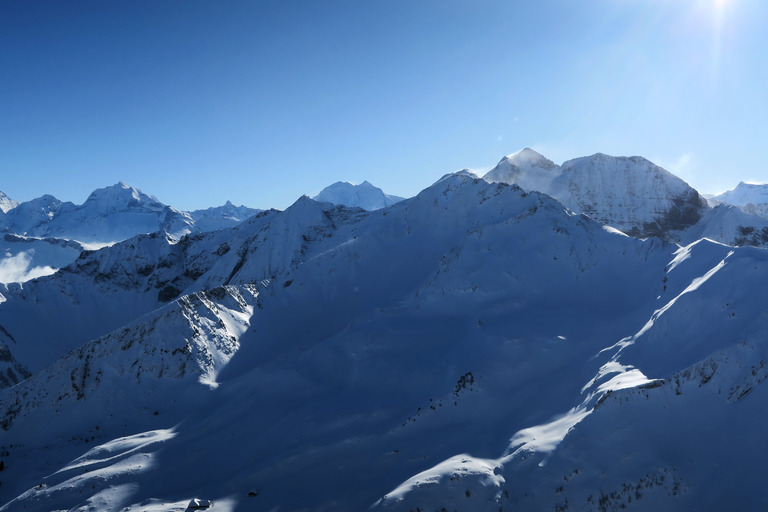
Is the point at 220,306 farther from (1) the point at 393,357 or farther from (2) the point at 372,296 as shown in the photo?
(1) the point at 393,357

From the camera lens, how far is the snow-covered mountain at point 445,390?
20219 millimetres

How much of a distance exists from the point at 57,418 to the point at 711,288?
48.7 m

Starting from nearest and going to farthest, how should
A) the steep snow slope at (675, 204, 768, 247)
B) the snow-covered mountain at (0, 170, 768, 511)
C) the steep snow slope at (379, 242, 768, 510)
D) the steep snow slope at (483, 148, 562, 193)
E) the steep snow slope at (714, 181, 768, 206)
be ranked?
1. the steep snow slope at (379, 242, 768, 510)
2. the snow-covered mountain at (0, 170, 768, 511)
3. the steep snow slope at (675, 204, 768, 247)
4. the steep snow slope at (483, 148, 562, 193)
5. the steep snow slope at (714, 181, 768, 206)

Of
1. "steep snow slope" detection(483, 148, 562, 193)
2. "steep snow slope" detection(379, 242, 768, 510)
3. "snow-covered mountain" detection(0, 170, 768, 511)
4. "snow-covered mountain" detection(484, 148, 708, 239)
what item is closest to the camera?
"steep snow slope" detection(379, 242, 768, 510)

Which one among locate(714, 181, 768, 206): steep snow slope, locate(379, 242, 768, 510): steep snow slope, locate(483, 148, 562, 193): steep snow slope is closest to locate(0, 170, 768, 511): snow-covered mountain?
locate(379, 242, 768, 510): steep snow slope

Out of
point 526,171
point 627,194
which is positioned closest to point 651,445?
point 627,194

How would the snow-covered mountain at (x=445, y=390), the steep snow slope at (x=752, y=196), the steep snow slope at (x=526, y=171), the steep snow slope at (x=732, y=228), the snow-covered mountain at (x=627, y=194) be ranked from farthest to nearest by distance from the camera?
the steep snow slope at (x=752, y=196) < the steep snow slope at (x=526, y=171) < the snow-covered mountain at (x=627, y=194) < the steep snow slope at (x=732, y=228) < the snow-covered mountain at (x=445, y=390)

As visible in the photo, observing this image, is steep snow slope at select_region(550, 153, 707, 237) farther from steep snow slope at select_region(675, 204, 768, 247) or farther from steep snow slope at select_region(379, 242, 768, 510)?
steep snow slope at select_region(379, 242, 768, 510)

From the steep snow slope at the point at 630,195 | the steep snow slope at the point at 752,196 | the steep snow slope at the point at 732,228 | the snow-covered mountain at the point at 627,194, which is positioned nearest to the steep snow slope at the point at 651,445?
the steep snow slope at the point at 732,228

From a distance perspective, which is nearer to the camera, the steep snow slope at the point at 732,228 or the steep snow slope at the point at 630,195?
the steep snow slope at the point at 732,228

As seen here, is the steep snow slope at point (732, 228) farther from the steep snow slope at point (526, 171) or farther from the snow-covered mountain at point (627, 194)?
the steep snow slope at point (526, 171)

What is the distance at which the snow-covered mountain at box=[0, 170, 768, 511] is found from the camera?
2022cm

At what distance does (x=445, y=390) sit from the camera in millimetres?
30656

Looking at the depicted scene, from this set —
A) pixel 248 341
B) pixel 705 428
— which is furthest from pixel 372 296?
pixel 705 428
